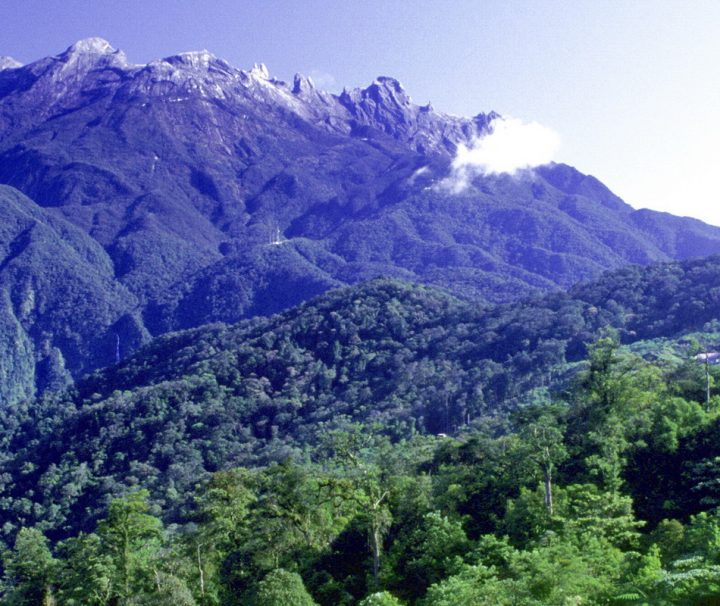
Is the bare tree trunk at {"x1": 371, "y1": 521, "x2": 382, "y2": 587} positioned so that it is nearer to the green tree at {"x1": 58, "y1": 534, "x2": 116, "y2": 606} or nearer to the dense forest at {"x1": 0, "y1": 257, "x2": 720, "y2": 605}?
the dense forest at {"x1": 0, "y1": 257, "x2": 720, "y2": 605}

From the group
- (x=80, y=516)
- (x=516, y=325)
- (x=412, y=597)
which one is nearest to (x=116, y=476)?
(x=80, y=516)

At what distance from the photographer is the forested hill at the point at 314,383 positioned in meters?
93.4

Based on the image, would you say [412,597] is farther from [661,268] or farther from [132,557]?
[661,268]

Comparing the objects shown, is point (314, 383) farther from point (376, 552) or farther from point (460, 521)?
point (376, 552)

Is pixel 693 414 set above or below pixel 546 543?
above

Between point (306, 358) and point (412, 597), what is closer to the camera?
point (412, 597)

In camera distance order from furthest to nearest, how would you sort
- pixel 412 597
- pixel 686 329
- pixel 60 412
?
pixel 60 412 < pixel 686 329 < pixel 412 597

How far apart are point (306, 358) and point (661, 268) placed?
64.5 metres

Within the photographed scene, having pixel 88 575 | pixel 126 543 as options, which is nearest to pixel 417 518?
pixel 126 543

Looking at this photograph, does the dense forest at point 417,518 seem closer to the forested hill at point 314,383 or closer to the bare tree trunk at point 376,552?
the bare tree trunk at point 376,552

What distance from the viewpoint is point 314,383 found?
379 ft

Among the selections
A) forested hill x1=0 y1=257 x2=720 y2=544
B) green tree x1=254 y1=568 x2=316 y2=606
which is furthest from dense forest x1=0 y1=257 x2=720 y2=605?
forested hill x1=0 y1=257 x2=720 y2=544

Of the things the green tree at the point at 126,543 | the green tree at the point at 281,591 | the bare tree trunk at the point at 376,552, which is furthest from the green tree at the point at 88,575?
the bare tree trunk at the point at 376,552

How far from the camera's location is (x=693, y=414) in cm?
3319
